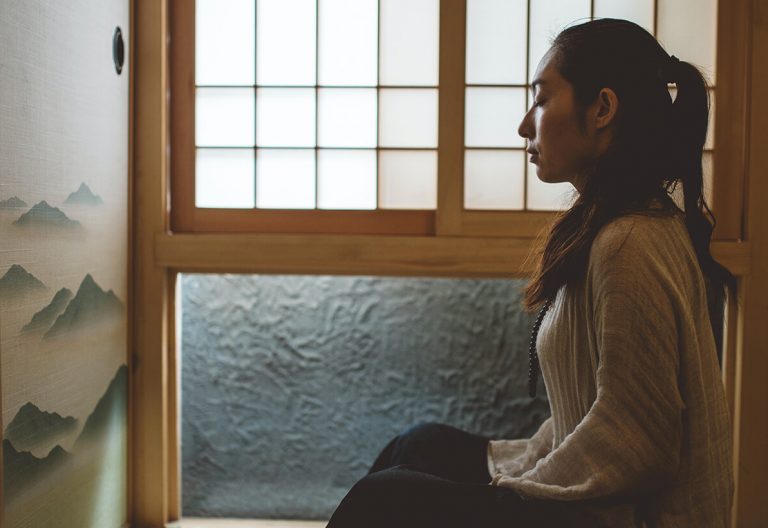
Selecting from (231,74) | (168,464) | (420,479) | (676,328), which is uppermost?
(231,74)

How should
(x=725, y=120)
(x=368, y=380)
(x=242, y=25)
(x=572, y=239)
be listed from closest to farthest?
1. (x=572, y=239)
2. (x=725, y=120)
3. (x=242, y=25)
4. (x=368, y=380)

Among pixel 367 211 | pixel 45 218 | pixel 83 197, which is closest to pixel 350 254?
pixel 367 211

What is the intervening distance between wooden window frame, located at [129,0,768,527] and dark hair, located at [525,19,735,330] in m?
0.85

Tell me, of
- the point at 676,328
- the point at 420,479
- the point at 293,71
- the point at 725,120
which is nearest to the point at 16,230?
the point at 420,479

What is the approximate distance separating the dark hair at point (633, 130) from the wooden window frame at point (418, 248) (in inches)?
33.3

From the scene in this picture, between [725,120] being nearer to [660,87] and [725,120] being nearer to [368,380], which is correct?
[660,87]

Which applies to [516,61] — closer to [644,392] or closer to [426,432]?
[426,432]

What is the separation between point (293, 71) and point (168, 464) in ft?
4.36

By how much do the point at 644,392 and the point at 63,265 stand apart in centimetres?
133

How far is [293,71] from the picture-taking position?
2.37 m

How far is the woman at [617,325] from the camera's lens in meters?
1.19

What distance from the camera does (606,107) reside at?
135 cm

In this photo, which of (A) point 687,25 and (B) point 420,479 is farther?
(A) point 687,25

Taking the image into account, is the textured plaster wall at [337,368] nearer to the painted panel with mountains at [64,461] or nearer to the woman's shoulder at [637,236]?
the painted panel with mountains at [64,461]
